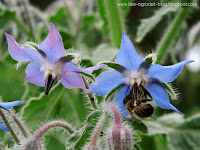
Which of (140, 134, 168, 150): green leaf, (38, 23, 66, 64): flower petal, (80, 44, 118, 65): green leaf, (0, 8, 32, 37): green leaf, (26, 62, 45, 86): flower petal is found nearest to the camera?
(38, 23, 66, 64): flower petal

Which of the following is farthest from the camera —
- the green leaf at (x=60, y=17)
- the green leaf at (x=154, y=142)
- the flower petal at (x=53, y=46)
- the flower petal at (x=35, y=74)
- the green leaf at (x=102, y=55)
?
the green leaf at (x=60, y=17)

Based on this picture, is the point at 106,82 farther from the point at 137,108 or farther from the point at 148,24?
the point at 148,24

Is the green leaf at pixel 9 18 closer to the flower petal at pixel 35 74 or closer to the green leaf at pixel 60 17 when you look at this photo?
the green leaf at pixel 60 17

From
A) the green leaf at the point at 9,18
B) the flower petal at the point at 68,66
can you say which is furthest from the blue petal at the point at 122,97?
the green leaf at the point at 9,18

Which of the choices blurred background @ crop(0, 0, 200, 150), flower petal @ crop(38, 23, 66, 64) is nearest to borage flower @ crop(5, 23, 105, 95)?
flower petal @ crop(38, 23, 66, 64)

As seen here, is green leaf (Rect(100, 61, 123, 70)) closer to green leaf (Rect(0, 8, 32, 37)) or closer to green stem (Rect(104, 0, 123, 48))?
green stem (Rect(104, 0, 123, 48))

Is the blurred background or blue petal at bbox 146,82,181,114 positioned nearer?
blue petal at bbox 146,82,181,114
